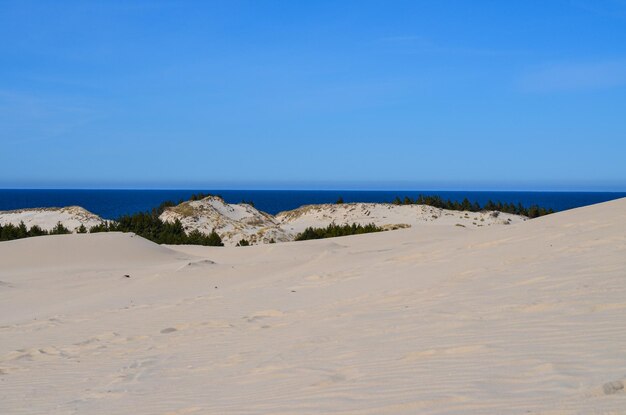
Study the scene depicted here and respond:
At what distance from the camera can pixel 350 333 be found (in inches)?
276

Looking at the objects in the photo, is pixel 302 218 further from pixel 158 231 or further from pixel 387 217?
pixel 158 231

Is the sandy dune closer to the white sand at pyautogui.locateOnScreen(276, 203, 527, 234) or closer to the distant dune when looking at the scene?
the white sand at pyautogui.locateOnScreen(276, 203, 527, 234)

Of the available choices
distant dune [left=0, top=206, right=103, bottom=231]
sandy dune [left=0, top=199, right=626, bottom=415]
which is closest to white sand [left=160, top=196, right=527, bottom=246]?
distant dune [left=0, top=206, right=103, bottom=231]

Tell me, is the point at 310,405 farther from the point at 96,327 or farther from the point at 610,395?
the point at 96,327

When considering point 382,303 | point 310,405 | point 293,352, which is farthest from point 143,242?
point 310,405

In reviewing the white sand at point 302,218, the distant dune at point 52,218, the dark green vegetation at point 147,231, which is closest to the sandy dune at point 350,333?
the dark green vegetation at point 147,231

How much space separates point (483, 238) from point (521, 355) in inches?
373

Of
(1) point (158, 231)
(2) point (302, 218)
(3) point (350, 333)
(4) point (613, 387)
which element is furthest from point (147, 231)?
(4) point (613, 387)

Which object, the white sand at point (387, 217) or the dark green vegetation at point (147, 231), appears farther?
the white sand at point (387, 217)

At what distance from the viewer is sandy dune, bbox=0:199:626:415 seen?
446 centimetres

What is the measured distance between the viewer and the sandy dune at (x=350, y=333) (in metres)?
4.46

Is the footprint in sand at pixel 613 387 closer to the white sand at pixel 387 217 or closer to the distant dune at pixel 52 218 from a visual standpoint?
the white sand at pixel 387 217

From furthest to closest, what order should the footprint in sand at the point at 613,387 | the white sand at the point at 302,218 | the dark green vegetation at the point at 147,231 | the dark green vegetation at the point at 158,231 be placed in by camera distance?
the white sand at the point at 302,218
the dark green vegetation at the point at 158,231
the dark green vegetation at the point at 147,231
the footprint in sand at the point at 613,387

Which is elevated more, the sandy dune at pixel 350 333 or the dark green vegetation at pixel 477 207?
the dark green vegetation at pixel 477 207
